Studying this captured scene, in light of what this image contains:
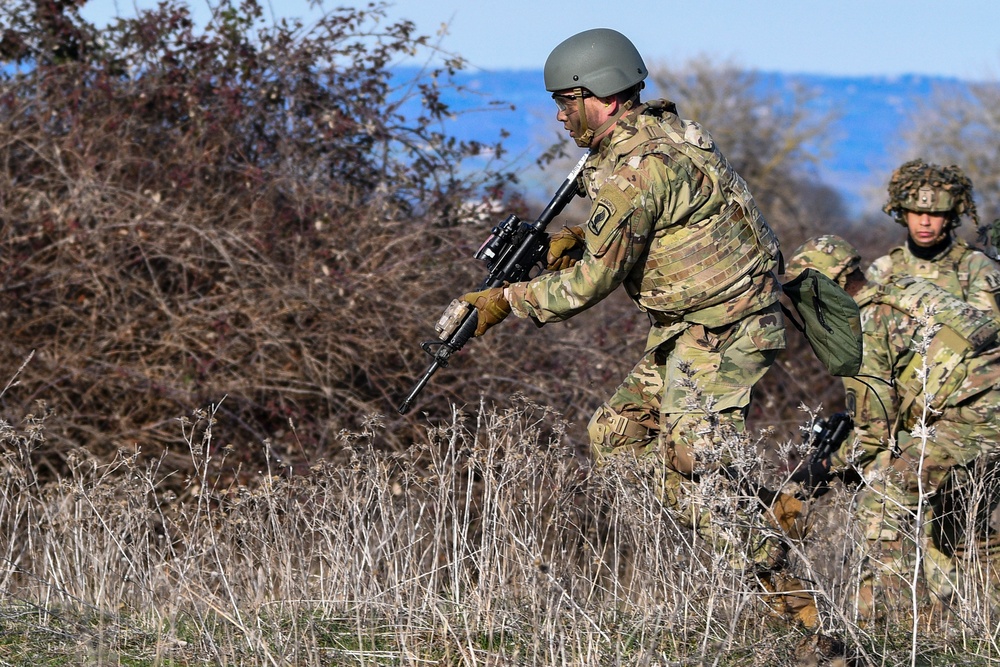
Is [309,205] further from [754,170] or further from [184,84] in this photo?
[754,170]

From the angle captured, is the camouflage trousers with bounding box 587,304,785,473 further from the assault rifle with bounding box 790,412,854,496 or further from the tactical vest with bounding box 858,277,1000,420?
the assault rifle with bounding box 790,412,854,496

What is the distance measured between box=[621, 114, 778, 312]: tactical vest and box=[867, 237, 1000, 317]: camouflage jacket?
179cm

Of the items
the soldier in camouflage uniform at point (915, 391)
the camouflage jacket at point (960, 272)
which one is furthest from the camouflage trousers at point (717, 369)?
the camouflage jacket at point (960, 272)

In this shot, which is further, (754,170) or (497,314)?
(754,170)

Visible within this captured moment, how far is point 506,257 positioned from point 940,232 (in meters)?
2.44

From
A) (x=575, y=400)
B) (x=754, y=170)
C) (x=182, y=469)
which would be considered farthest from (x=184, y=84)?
(x=754, y=170)

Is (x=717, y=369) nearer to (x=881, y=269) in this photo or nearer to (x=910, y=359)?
(x=910, y=359)

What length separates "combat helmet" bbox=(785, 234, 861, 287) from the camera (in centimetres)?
473

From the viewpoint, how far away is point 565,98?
3844 mm

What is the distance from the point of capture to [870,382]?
471 centimetres

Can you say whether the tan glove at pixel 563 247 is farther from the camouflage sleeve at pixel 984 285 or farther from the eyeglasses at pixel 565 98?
the camouflage sleeve at pixel 984 285

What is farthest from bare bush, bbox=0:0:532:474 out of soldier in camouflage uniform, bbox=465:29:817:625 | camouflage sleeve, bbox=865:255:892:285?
soldier in camouflage uniform, bbox=465:29:817:625

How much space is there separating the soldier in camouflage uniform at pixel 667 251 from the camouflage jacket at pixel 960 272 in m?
1.78

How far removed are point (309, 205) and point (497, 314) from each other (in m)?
3.52
